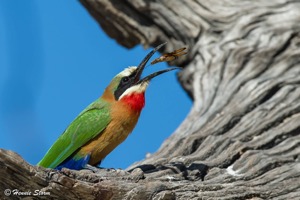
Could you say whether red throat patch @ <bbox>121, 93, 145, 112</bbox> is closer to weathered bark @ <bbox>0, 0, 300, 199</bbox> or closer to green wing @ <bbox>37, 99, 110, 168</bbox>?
green wing @ <bbox>37, 99, 110, 168</bbox>

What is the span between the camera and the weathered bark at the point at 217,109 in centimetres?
340

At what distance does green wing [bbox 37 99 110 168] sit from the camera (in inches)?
178

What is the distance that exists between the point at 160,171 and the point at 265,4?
245 cm

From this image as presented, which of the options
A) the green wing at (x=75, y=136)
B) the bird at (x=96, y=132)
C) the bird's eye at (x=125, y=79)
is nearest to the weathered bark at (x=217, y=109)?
the bird at (x=96, y=132)

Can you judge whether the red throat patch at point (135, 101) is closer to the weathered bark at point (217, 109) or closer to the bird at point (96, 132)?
the bird at point (96, 132)

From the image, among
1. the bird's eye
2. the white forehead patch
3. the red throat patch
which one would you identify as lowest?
the red throat patch

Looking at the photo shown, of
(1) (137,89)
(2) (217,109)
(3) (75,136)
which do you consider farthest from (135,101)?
(2) (217,109)

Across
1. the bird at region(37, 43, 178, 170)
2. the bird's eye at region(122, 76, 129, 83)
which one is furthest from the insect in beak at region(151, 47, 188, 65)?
the bird's eye at region(122, 76, 129, 83)

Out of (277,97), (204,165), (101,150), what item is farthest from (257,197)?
(277,97)

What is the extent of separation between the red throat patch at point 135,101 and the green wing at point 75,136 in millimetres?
147

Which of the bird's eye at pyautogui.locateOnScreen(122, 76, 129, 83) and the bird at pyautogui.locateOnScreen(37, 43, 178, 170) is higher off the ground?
the bird's eye at pyautogui.locateOnScreen(122, 76, 129, 83)

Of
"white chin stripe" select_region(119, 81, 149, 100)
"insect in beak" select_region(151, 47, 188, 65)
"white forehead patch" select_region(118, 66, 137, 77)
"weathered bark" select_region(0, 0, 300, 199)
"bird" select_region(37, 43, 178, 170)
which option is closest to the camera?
"weathered bark" select_region(0, 0, 300, 199)

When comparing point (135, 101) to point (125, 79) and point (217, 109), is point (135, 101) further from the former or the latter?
point (217, 109)

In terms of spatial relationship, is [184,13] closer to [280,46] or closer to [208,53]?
[208,53]
